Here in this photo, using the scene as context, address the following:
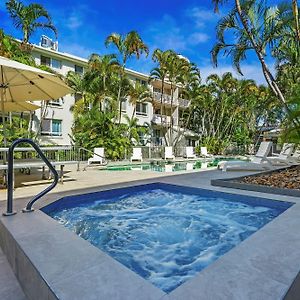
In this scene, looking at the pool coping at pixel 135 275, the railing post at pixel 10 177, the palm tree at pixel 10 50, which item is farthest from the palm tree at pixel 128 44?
the pool coping at pixel 135 275

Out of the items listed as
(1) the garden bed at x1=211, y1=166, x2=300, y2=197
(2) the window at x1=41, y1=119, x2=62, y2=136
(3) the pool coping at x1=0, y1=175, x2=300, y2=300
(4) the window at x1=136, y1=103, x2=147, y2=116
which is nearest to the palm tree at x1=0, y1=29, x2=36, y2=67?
(2) the window at x1=41, y1=119, x2=62, y2=136

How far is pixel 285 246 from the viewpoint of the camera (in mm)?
2506

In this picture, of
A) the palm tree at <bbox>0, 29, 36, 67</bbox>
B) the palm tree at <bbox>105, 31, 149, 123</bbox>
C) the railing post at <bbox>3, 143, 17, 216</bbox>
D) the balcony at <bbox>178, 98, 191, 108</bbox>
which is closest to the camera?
the railing post at <bbox>3, 143, 17, 216</bbox>

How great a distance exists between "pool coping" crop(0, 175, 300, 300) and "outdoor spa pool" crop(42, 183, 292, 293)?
75 centimetres

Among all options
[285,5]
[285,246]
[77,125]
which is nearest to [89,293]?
[285,246]

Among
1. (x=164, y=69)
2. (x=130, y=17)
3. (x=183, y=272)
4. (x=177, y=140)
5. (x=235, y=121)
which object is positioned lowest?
(x=183, y=272)

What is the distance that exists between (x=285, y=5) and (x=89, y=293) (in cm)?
1056

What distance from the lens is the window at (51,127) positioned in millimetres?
20219

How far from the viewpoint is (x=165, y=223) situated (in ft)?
15.7

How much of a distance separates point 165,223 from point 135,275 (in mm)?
2903

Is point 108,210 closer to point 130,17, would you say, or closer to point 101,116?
point 101,116

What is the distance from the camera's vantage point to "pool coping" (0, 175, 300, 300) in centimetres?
171

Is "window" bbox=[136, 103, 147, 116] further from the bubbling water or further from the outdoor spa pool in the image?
the bubbling water

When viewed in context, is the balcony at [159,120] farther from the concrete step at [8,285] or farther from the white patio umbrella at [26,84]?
the concrete step at [8,285]
